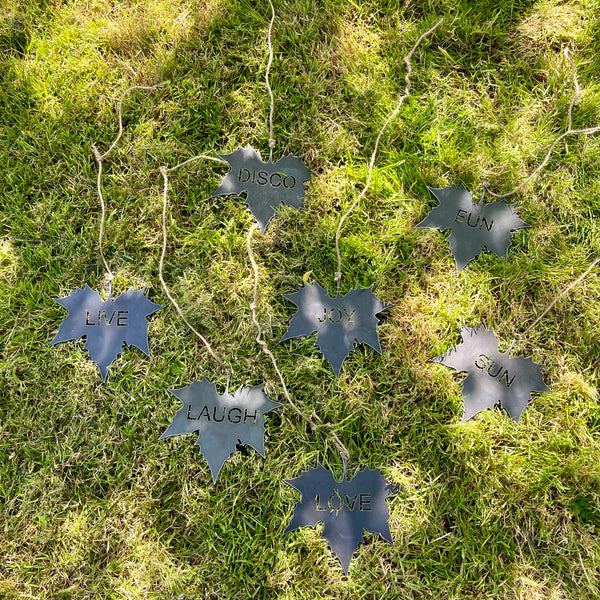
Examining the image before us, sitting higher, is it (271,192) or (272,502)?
(271,192)

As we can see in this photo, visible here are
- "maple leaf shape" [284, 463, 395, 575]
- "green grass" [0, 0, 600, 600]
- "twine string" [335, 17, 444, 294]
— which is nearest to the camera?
"maple leaf shape" [284, 463, 395, 575]

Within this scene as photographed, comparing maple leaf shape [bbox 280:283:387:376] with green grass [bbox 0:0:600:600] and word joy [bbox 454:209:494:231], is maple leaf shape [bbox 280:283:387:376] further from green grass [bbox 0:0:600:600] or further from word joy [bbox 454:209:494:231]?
word joy [bbox 454:209:494:231]

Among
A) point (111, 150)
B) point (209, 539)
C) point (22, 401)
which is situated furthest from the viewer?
point (111, 150)

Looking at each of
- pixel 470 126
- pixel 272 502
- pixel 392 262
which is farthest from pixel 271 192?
pixel 272 502

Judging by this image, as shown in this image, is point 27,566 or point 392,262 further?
point 392,262

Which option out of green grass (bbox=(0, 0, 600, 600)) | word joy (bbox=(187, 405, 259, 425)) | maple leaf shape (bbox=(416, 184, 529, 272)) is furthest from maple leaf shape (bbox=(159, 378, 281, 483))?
maple leaf shape (bbox=(416, 184, 529, 272))

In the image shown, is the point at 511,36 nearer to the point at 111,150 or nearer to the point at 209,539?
the point at 111,150
